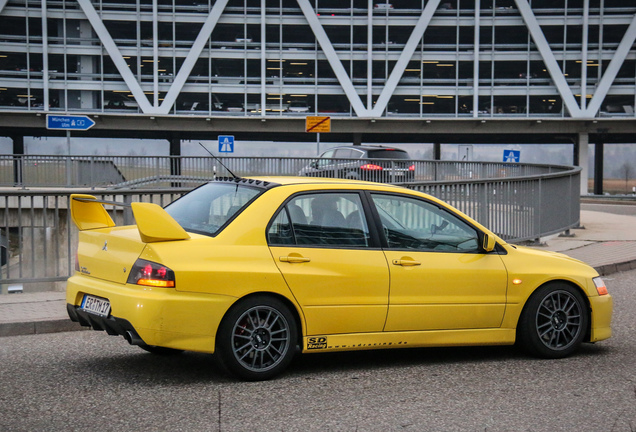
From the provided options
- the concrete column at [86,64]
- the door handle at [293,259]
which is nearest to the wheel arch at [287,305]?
the door handle at [293,259]

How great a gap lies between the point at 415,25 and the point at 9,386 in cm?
5401

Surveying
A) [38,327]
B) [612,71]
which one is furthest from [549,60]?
[38,327]

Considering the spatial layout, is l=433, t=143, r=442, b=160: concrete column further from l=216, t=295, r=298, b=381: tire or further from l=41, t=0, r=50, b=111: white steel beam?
l=216, t=295, r=298, b=381: tire

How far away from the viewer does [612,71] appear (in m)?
55.5

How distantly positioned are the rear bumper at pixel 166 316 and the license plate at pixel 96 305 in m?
Answer: 0.06

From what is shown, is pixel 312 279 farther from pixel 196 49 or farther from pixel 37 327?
pixel 196 49

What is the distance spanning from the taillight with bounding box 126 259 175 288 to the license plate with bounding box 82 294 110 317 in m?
0.32

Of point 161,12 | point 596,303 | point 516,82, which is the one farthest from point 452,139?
point 596,303

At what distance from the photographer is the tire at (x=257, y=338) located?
541 centimetres

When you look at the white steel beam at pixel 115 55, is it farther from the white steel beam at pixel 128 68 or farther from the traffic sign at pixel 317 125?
the traffic sign at pixel 317 125

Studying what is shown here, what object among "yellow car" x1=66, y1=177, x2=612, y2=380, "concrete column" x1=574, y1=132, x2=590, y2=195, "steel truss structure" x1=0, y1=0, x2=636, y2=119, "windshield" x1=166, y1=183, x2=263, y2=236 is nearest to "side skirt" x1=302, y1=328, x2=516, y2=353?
"yellow car" x1=66, y1=177, x2=612, y2=380

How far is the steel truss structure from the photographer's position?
2172 inches

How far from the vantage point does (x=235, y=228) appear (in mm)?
5586

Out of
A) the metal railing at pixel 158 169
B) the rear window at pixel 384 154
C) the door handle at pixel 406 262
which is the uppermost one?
the rear window at pixel 384 154
